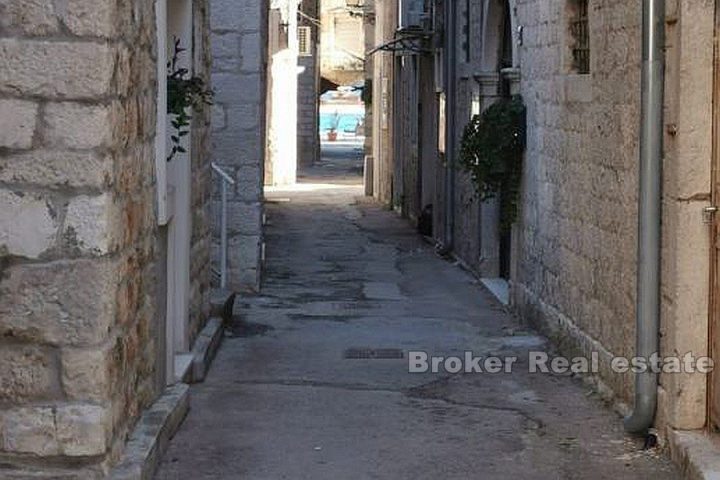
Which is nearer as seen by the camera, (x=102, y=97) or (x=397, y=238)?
(x=102, y=97)

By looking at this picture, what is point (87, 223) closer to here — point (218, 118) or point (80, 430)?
point (80, 430)

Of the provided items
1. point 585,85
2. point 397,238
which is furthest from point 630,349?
point 397,238

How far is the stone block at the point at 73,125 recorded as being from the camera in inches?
215

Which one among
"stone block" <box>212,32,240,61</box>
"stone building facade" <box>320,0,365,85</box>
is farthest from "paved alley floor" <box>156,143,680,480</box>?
"stone building facade" <box>320,0,365,85</box>

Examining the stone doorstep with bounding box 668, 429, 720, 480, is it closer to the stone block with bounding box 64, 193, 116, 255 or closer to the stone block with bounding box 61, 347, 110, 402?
the stone block with bounding box 61, 347, 110, 402

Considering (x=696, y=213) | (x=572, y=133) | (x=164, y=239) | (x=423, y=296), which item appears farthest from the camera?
(x=423, y=296)

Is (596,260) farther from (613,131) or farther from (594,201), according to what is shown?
(613,131)

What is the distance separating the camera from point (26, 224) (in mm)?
5473

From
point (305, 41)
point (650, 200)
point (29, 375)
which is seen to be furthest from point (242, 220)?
point (305, 41)

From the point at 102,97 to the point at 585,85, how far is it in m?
4.20

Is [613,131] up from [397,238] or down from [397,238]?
up

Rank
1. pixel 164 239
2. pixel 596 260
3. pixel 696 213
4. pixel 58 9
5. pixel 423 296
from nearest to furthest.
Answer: pixel 58 9
pixel 696 213
pixel 164 239
pixel 596 260
pixel 423 296

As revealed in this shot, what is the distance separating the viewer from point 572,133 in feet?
31.2

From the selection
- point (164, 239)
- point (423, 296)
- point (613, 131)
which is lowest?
point (423, 296)
